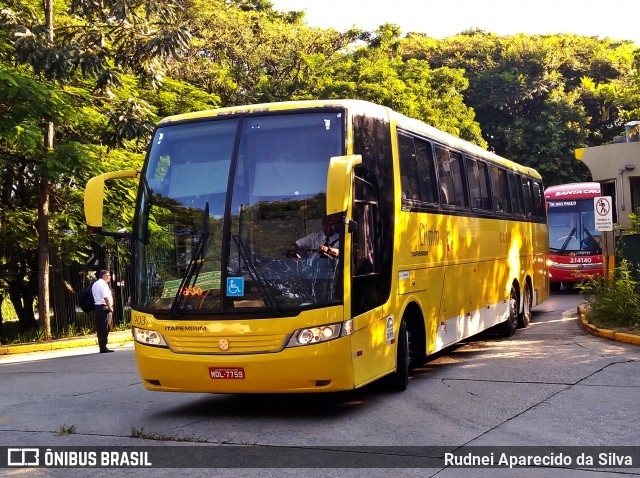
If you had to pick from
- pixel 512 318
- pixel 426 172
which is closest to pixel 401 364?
pixel 426 172

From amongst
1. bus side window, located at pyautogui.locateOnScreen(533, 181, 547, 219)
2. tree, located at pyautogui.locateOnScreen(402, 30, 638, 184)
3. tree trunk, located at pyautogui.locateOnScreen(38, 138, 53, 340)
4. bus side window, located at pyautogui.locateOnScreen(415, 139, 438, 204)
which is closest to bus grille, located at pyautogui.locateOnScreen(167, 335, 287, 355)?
bus side window, located at pyautogui.locateOnScreen(415, 139, 438, 204)

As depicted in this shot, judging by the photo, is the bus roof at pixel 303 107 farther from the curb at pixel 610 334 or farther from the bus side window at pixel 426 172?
the curb at pixel 610 334

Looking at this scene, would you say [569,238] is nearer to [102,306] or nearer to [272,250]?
[102,306]

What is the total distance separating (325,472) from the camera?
6.32 metres

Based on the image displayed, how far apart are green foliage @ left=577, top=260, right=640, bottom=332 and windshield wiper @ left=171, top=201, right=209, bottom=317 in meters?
8.94

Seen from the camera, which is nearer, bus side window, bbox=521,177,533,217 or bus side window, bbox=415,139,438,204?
bus side window, bbox=415,139,438,204

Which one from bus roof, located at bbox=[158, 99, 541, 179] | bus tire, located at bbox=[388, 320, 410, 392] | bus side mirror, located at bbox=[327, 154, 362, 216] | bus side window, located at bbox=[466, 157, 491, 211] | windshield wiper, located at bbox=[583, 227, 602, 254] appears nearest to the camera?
bus side mirror, located at bbox=[327, 154, 362, 216]

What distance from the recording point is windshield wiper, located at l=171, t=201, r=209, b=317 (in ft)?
27.1

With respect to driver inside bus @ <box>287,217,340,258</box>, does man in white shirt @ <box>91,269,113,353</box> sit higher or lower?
lower

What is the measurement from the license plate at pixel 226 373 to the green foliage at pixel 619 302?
8666 mm

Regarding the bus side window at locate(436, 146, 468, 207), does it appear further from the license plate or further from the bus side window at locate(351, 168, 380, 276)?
the license plate

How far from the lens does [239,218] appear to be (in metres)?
8.20

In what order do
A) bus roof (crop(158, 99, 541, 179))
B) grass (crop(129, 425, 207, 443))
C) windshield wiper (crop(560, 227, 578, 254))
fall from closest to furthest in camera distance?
grass (crop(129, 425, 207, 443))
bus roof (crop(158, 99, 541, 179))
windshield wiper (crop(560, 227, 578, 254))

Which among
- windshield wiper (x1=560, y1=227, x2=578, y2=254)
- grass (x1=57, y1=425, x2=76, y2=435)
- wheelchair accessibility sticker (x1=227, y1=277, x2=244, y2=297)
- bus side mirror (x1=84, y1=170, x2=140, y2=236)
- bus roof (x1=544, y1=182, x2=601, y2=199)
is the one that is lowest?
grass (x1=57, y1=425, x2=76, y2=435)
